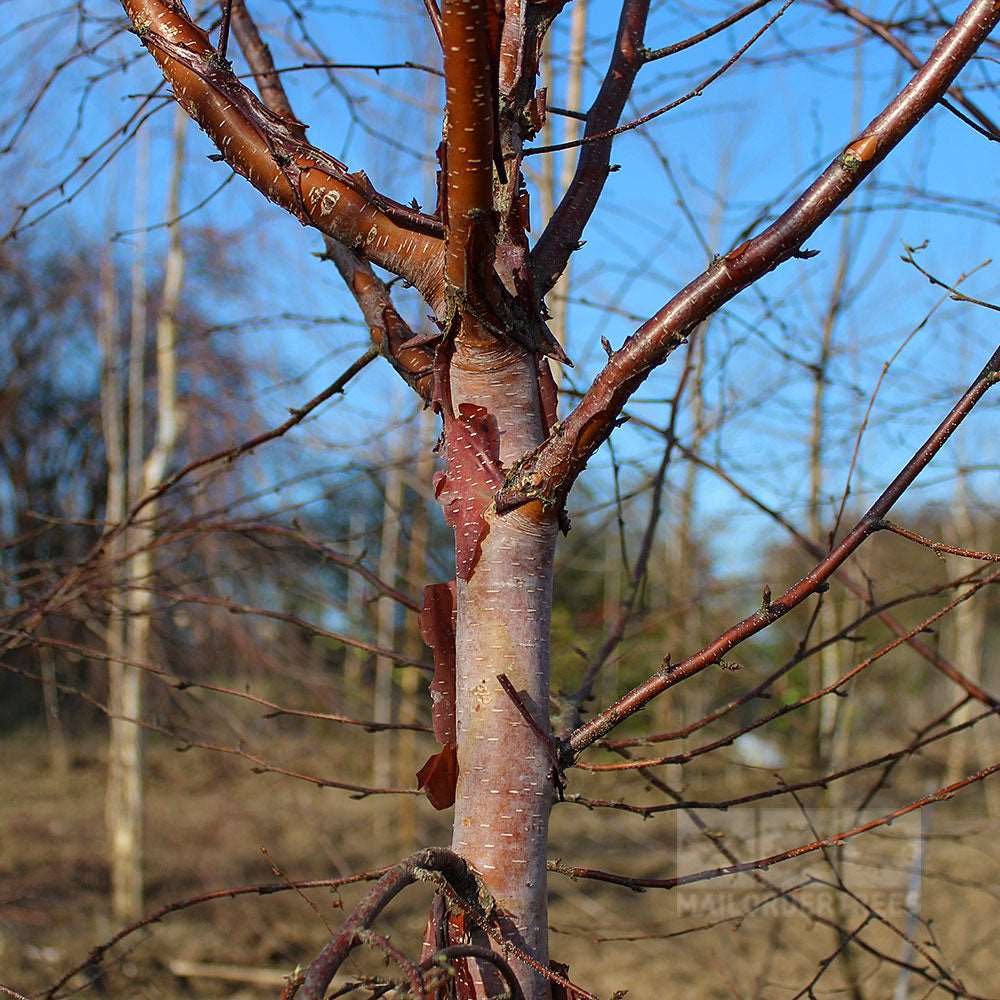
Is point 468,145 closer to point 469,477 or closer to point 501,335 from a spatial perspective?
point 501,335

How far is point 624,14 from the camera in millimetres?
1497

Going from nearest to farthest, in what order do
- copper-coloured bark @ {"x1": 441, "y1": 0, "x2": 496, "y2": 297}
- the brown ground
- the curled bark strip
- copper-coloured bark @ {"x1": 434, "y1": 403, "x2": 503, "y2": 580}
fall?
1. copper-coloured bark @ {"x1": 441, "y1": 0, "x2": 496, "y2": 297}
2. copper-coloured bark @ {"x1": 434, "y1": 403, "x2": 503, "y2": 580}
3. the curled bark strip
4. the brown ground

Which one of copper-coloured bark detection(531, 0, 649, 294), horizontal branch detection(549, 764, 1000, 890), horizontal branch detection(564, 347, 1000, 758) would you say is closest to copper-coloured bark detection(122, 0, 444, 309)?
copper-coloured bark detection(531, 0, 649, 294)

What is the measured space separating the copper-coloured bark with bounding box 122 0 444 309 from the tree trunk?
7.2 inches

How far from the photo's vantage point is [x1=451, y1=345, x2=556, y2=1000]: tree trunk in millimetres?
1141

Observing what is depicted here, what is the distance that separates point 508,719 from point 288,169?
72cm

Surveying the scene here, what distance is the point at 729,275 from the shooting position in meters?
1.05

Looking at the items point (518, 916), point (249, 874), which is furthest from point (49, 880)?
point (518, 916)

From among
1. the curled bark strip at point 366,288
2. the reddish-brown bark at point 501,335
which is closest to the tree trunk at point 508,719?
the reddish-brown bark at point 501,335

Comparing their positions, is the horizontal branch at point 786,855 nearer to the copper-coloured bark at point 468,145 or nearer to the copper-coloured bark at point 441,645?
the copper-coloured bark at point 441,645

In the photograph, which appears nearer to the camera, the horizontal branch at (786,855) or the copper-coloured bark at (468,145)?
the copper-coloured bark at (468,145)

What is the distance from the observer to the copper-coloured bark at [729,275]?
3.21 feet

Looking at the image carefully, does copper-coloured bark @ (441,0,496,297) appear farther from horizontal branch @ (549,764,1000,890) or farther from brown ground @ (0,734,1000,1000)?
brown ground @ (0,734,1000,1000)

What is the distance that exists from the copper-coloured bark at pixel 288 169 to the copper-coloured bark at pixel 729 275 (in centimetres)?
29
